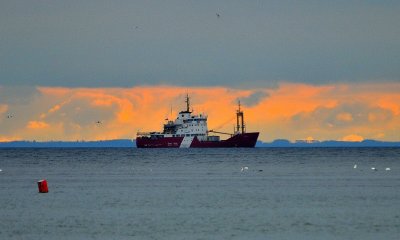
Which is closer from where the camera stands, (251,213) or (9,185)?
(251,213)

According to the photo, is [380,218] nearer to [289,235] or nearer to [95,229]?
[289,235]

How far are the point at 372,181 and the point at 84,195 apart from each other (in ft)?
89.7

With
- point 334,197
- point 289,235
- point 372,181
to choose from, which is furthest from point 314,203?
point 372,181

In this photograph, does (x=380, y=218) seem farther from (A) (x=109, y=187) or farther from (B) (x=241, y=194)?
(A) (x=109, y=187)

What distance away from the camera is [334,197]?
53156 millimetres

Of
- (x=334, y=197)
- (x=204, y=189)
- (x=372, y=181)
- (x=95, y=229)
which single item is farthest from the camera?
(x=372, y=181)

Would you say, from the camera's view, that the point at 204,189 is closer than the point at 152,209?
No

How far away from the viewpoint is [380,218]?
132 ft

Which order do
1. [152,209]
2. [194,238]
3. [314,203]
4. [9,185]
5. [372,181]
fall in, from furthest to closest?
[372,181] < [9,185] < [314,203] < [152,209] < [194,238]

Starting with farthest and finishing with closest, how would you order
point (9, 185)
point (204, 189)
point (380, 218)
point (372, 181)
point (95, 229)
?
point (372, 181)
point (9, 185)
point (204, 189)
point (380, 218)
point (95, 229)

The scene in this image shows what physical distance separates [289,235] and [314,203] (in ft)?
46.8

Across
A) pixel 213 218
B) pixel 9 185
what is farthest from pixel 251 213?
pixel 9 185

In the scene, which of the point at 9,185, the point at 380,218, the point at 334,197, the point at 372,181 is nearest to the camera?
the point at 380,218

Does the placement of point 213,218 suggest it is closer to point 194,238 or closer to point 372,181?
point 194,238
